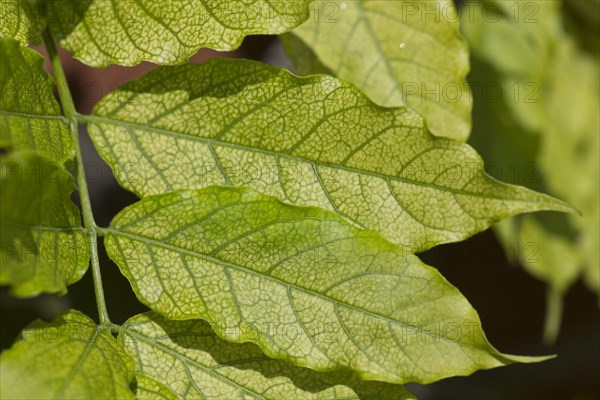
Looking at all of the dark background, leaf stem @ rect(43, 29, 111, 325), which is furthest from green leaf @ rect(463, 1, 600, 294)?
leaf stem @ rect(43, 29, 111, 325)

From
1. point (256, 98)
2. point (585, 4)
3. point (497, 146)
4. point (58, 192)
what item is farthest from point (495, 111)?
point (58, 192)

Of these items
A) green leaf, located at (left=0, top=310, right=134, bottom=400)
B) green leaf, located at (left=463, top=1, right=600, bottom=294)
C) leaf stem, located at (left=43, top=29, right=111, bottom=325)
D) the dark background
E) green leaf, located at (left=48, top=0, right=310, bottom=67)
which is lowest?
the dark background

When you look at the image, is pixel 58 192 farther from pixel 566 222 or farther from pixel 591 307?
pixel 591 307

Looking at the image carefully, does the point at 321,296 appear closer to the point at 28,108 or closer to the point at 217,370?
the point at 217,370

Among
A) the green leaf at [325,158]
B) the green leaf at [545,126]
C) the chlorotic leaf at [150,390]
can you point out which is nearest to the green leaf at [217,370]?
the chlorotic leaf at [150,390]

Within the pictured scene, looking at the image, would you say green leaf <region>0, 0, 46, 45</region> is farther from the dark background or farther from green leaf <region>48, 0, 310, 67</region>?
the dark background

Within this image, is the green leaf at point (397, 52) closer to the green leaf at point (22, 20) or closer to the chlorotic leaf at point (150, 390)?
the green leaf at point (22, 20)

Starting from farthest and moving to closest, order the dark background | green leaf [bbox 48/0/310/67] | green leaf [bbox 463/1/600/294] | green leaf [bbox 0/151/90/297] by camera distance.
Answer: the dark background, green leaf [bbox 463/1/600/294], green leaf [bbox 48/0/310/67], green leaf [bbox 0/151/90/297]
